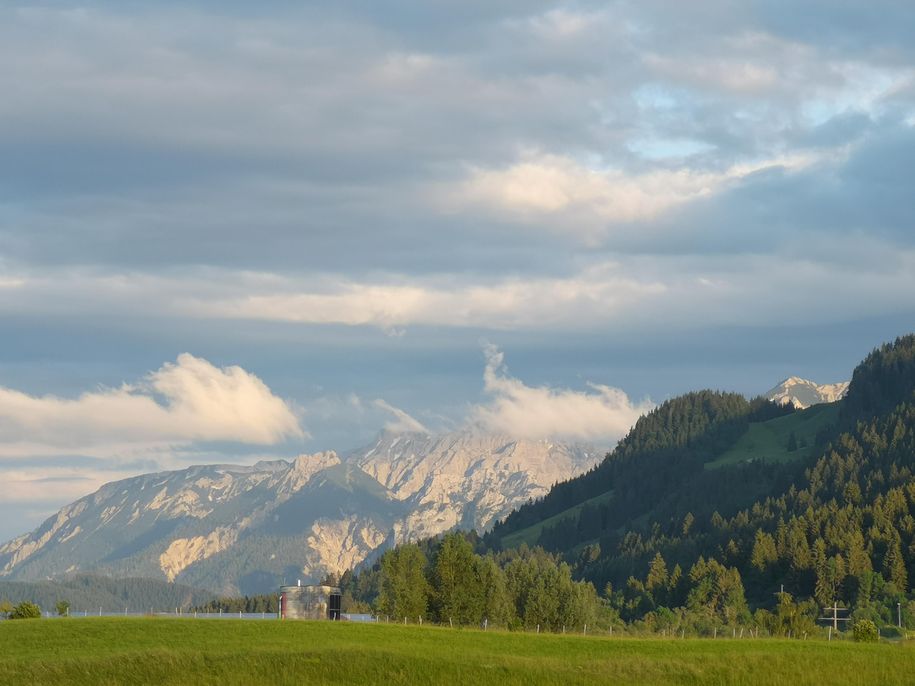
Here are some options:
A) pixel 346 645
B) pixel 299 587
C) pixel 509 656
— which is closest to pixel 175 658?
pixel 346 645

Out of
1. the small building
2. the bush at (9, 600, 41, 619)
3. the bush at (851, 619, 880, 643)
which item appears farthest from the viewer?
the small building

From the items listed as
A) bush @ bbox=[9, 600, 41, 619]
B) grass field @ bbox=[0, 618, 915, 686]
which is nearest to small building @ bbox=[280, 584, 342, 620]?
bush @ bbox=[9, 600, 41, 619]

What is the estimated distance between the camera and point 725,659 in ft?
337

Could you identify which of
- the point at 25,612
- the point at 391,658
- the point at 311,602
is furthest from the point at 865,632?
the point at 25,612

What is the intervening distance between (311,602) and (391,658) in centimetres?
7720

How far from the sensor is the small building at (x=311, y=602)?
563 feet

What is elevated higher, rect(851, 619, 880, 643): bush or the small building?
the small building

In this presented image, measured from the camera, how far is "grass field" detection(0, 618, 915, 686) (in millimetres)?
93250

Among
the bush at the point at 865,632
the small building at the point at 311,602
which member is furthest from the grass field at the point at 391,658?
the small building at the point at 311,602

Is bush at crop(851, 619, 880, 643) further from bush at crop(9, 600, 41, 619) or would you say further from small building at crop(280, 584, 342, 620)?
bush at crop(9, 600, 41, 619)

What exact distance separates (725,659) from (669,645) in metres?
14.1

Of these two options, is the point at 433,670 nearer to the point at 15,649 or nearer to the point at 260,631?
the point at 260,631

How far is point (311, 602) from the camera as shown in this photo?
173 metres

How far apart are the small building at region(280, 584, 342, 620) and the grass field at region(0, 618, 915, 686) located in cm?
4673
